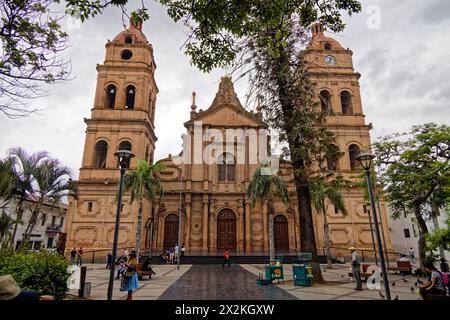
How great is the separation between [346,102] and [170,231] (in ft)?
72.0

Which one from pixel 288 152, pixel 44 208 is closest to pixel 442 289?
pixel 288 152

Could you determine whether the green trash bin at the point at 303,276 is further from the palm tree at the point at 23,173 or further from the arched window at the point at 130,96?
the arched window at the point at 130,96

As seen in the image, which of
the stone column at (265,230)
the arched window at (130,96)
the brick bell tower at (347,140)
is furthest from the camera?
the arched window at (130,96)

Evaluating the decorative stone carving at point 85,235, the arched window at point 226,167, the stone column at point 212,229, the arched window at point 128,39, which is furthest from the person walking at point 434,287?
the arched window at point 128,39

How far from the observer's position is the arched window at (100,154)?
23.9 metres

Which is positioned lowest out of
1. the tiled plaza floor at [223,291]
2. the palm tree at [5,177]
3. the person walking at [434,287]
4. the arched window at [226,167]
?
the tiled plaza floor at [223,291]

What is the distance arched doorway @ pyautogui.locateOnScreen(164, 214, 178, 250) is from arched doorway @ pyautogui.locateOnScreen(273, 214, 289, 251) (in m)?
9.50

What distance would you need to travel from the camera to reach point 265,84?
980 cm

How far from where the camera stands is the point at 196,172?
88.1ft

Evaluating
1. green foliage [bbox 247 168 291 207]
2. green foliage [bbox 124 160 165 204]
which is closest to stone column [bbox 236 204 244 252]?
green foliage [bbox 247 168 291 207]

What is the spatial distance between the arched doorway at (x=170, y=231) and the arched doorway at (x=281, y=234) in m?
9.50

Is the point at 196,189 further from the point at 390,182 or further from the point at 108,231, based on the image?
the point at 390,182

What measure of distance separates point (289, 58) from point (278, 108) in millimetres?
1942

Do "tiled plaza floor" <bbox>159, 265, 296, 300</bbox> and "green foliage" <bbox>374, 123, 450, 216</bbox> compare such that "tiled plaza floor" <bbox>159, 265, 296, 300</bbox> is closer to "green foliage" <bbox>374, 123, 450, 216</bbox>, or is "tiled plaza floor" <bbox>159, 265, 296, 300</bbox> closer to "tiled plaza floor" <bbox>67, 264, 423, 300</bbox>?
"tiled plaza floor" <bbox>67, 264, 423, 300</bbox>
